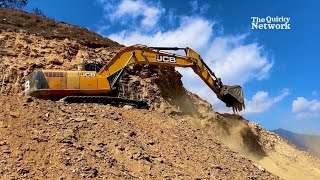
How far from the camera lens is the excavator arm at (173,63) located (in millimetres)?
14969

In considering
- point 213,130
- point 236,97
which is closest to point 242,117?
point 236,97

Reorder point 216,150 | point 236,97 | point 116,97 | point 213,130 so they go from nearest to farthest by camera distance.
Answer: point 216,150
point 116,97
point 213,130
point 236,97

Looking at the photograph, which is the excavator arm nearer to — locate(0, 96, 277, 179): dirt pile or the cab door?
the cab door

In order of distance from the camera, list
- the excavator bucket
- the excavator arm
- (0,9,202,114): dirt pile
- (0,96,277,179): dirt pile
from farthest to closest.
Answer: the excavator bucket < (0,9,202,114): dirt pile < the excavator arm < (0,96,277,179): dirt pile

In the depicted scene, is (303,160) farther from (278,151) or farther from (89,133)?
(89,133)

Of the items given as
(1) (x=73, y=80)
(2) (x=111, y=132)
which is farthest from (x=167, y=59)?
(2) (x=111, y=132)

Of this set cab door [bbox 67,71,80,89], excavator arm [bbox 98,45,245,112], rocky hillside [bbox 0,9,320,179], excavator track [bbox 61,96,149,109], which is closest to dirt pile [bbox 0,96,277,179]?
rocky hillside [bbox 0,9,320,179]

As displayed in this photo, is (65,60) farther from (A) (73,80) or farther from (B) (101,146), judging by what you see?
(B) (101,146)

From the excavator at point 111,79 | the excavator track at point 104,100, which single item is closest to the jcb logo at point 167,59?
the excavator at point 111,79

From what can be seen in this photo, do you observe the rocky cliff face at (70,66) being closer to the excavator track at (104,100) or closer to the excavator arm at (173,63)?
the excavator arm at (173,63)

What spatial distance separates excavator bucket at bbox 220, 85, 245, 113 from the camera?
17.7 meters

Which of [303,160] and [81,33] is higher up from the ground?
[81,33]

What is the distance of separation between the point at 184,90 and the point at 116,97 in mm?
6434

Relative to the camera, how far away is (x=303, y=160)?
1964 centimetres
